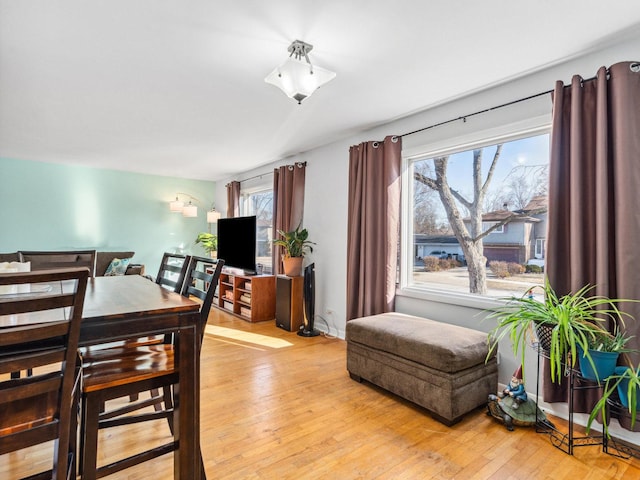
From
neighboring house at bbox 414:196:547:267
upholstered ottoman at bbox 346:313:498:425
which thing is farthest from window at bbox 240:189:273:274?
neighboring house at bbox 414:196:547:267

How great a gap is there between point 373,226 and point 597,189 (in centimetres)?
184

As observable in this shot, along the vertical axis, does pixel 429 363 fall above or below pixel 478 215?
below

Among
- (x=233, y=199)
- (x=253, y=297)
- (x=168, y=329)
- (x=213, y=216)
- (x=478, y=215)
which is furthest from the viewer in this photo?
(x=213, y=216)

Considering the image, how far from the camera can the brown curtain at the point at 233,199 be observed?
245 inches

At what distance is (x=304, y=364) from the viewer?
3.17 metres

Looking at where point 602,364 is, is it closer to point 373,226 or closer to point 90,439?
point 373,226

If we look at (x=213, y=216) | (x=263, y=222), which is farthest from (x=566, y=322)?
(x=213, y=216)

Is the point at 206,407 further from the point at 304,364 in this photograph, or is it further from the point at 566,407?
the point at 566,407

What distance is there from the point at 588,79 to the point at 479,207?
112 centimetres

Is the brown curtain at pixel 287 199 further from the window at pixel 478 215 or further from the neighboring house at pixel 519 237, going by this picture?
the neighboring house at pixel 519 237

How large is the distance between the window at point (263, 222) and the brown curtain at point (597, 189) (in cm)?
409

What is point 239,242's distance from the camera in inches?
211

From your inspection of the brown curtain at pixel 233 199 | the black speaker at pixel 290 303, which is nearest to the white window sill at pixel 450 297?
the black speaker at pixel 290 303

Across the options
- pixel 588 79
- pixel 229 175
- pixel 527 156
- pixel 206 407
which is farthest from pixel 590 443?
pixel 229 175
